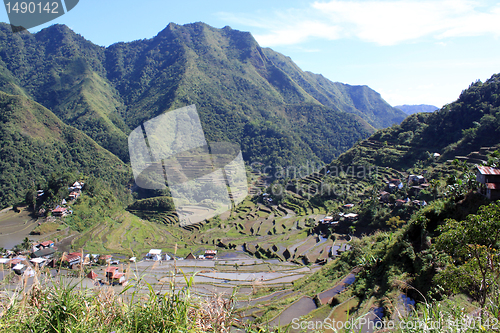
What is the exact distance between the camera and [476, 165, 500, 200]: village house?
28.3 ft

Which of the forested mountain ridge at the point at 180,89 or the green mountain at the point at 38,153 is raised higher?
the forested mountain ridge at the point at 180,89

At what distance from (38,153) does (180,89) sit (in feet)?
150

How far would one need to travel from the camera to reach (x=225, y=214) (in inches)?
1454

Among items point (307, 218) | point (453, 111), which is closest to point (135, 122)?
point (307, 218)

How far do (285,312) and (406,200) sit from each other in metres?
16.8

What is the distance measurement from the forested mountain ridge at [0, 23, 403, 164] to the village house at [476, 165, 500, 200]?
57.5m

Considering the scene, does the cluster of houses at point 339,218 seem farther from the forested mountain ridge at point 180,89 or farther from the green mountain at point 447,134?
the forested mountain ridge at point 180,89

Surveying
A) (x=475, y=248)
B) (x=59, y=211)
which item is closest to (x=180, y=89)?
(x=59, y=211)

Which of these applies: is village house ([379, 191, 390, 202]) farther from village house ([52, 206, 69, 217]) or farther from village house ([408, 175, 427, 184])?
village house ([52, 206, 69, 217])

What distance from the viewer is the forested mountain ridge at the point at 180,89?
242 feet

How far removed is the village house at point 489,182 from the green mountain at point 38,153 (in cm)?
4182

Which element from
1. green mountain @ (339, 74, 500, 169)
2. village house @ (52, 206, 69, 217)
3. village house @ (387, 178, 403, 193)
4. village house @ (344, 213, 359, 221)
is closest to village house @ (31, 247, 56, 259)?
village house @ (52, 206, 69, 217)

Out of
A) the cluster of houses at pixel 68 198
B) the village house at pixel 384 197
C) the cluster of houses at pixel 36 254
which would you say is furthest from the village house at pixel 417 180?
the cluster of houses at pixel 68 198

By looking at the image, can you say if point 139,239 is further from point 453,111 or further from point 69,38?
point 69,38
